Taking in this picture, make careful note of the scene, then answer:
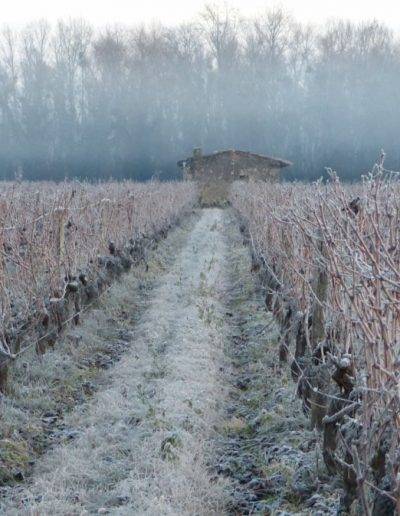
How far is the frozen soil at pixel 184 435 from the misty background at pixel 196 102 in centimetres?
4019

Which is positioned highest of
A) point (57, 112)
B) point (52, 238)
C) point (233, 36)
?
point (233, 36)

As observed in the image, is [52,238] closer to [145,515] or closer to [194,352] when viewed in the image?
[194,352]

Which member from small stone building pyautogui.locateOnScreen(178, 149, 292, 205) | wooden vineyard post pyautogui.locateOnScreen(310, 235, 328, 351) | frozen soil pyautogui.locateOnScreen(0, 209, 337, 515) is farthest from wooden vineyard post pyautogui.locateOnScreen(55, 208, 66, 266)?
small stone building pyautogui.locateOnScreen(178, 149, 292, 205)

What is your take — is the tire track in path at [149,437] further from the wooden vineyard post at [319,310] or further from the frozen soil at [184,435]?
the wooden vineyard post at [319,310]

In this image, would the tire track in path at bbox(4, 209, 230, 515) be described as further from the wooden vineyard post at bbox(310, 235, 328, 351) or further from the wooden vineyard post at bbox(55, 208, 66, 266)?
the wooden vineyard post at bbox(55, 208, 66, 266)

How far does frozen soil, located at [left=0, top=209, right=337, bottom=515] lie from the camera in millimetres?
4441

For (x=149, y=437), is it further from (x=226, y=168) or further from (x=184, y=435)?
(x=226, y=168)

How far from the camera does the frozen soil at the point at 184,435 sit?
4.44 metres

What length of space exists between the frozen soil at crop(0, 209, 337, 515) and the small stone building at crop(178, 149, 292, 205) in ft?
95.9

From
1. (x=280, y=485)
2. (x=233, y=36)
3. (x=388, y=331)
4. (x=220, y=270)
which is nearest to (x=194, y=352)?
(x=280, y=485)

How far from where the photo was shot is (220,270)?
510 inches

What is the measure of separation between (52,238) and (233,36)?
55517 millimetres

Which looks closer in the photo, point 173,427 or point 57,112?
point 173,427

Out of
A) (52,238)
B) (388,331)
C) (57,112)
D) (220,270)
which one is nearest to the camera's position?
(388,331)
